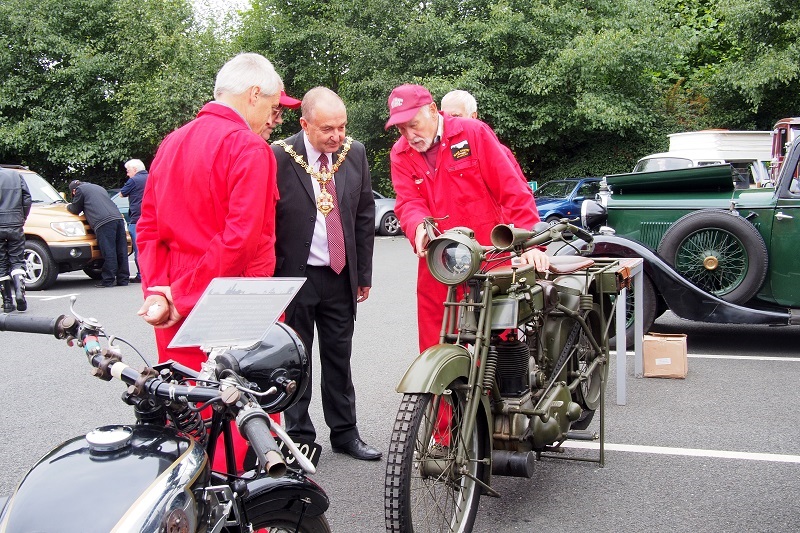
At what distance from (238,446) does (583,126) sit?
73.7ft

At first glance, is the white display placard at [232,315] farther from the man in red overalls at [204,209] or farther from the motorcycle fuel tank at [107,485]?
the man in red overalls at [204,209]

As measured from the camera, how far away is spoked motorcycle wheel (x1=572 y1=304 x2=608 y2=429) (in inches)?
172

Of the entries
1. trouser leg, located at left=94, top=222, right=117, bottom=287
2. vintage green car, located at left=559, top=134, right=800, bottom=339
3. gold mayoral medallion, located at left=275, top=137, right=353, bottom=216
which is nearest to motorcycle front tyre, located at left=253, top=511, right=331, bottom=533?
gold mayoral medallion, located at left=275, top=137, right=353, bottom=216

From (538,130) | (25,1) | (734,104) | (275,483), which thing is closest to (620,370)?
(275,483)

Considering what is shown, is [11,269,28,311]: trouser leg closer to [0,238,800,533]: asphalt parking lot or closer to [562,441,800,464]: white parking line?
[0,238,800,533]: asphalt parking lot

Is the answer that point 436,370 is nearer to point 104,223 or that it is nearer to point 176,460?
point 176,460

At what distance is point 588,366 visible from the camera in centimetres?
445

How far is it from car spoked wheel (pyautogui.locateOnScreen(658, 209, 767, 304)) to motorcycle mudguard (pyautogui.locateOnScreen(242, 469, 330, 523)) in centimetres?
564

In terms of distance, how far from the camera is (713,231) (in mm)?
7062

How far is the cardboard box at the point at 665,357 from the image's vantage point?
629 cm

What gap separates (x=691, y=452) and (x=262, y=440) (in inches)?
145

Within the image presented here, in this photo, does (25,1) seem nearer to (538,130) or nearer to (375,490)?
(538,130)

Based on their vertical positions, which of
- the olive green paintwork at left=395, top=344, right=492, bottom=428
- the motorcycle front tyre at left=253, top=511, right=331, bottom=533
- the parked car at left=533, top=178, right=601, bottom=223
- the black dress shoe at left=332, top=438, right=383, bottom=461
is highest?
the olive green paintwork at left=395, top=344, right=492, bottom=428

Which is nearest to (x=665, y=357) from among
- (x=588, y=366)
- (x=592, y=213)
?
(x=592, y=213)
